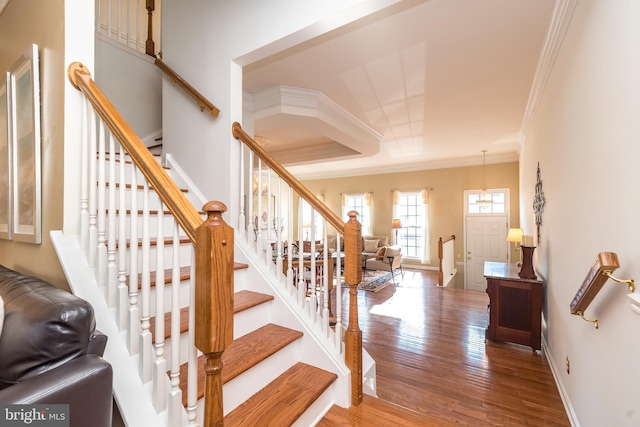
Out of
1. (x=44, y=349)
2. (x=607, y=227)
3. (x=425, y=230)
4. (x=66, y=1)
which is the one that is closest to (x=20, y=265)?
(x=44, y=349)

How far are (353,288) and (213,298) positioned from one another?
3.64 ft

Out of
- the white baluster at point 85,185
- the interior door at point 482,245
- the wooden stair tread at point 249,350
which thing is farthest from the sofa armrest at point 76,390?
the interior door at point 482,245

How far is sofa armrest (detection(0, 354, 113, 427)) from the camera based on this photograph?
0.76 meters

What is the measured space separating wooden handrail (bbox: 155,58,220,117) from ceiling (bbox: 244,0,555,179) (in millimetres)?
834

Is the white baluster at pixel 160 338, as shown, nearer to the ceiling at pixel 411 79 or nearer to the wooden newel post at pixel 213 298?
the wooden newel post at pixel 213 298

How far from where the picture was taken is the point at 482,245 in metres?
7.21

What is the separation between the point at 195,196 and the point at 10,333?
1.68 metres

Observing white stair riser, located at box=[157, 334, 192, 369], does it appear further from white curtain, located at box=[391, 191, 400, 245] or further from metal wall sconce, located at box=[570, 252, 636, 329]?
white curtain, located at box=[391, 191, 400, 245]

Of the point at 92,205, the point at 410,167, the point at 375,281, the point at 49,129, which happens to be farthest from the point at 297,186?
the point at 410,167

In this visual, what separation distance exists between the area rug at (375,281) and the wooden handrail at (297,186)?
404 cm

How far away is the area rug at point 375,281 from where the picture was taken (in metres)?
5.95

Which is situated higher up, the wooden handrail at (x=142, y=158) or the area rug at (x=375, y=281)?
the wooden handrail at (x=142, y=158)

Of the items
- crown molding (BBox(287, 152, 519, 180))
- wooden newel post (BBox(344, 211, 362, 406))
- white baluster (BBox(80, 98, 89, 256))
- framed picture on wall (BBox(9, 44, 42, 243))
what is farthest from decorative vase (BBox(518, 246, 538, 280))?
crown molding (BBox(287, 152, 519, 180))

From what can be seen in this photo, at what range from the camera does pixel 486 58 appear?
113 inches
